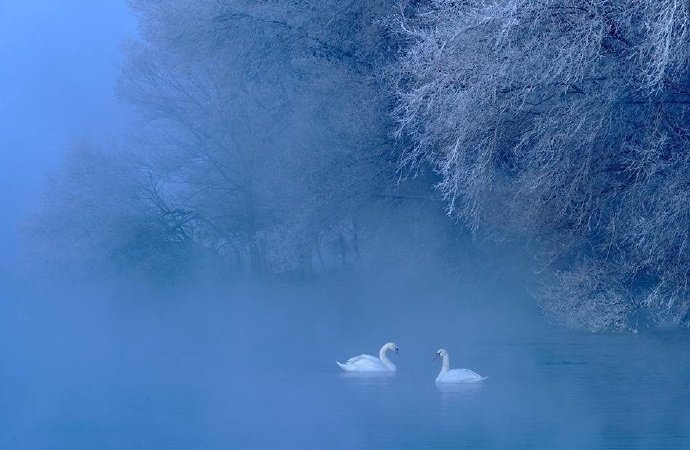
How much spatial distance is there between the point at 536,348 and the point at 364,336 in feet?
10.1

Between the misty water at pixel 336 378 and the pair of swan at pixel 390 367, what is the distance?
7.9 inches

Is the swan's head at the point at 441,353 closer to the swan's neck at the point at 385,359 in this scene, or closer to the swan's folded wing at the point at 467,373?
the swan's folded wing at the point at 467,373

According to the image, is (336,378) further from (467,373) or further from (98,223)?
(98,223)

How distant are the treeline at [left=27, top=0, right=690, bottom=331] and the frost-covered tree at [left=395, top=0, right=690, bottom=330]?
0.09 feet

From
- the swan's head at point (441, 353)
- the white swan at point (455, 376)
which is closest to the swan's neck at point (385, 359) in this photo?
the swan's head at point (441, 353)

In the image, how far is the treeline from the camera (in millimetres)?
13070

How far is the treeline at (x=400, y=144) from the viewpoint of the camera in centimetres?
1307

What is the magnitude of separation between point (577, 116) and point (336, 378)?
453 centimetres

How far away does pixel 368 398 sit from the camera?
1298cm

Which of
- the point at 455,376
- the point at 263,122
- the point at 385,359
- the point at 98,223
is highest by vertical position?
the point at 263,122

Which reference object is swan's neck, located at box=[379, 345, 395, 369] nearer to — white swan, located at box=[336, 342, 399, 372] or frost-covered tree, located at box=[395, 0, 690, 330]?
white swan, located at box=[336, 342, 399, 372]

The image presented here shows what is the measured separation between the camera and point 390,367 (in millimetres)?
14703

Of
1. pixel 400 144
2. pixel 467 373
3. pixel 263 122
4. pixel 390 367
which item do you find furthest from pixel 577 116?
pixel 263 122

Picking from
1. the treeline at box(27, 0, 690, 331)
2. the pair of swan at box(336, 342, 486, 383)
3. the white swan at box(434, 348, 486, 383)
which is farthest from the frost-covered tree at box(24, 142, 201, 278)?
the white swan at box(434, 348, 486, 383)
